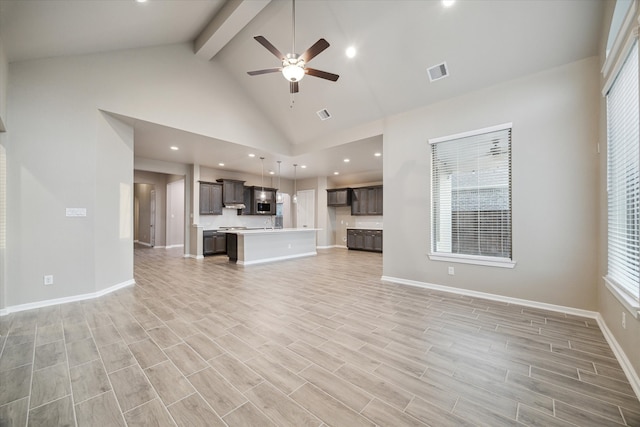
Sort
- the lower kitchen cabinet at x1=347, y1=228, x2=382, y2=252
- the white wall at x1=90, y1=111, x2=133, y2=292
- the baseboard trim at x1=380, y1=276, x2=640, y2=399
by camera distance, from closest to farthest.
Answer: the baseboard trim at x1=380, y1=276, x2=640, y2=399 < the white wall at x1=90, y1=111, x2=133, y2=292 < the lower kitchen cabinet at x1=347, y1=228, x2=382, y2=252

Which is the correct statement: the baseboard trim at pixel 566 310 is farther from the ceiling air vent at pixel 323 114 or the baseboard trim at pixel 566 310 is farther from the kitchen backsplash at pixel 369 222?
the kitchen backsplash at pixel 369 222

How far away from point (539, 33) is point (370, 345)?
4.18 m

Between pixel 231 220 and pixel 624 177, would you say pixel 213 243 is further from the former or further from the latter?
pixel 624 177

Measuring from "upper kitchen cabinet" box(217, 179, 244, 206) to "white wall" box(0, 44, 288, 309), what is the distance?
12.5 feet

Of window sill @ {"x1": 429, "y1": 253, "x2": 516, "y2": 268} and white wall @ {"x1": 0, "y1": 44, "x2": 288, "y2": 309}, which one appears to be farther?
window sill @ {"x1": 429, "y1": 253, "x2": 516, "y2": 268}

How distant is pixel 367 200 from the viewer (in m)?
9.67

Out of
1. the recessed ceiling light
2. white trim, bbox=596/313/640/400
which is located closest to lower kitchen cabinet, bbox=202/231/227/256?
the recessed ceiling light

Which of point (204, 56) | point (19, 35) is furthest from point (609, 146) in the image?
point (19, 35)

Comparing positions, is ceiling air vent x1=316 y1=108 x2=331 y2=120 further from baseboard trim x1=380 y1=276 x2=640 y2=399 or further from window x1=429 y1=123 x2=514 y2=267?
baseboard trim x1=380 y1=276 x2=640 y2=399

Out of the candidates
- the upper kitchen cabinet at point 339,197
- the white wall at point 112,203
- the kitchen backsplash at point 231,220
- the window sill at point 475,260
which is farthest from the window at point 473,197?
the kitchen backsplash at point 231,220

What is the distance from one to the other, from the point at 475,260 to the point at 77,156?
20.5ft

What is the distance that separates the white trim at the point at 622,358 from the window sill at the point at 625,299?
42 centimetres

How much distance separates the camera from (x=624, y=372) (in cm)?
198

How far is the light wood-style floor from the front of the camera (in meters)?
1.56
